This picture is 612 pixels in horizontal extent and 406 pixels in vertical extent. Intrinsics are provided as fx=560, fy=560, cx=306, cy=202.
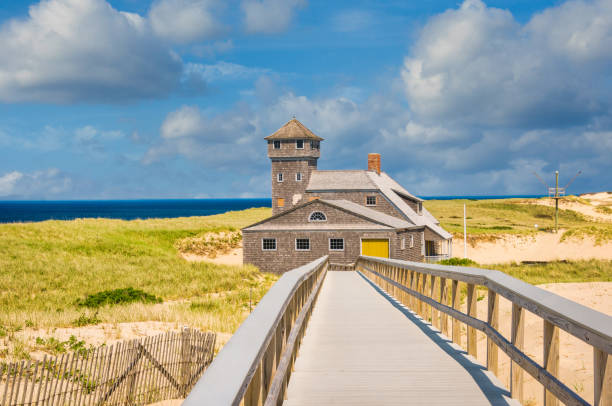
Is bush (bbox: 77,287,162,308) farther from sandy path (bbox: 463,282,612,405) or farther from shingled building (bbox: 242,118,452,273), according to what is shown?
shingled building (bbox: 242,118,452,273)

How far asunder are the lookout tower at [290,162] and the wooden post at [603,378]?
50.4 meters

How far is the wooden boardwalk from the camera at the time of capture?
5.38 meters

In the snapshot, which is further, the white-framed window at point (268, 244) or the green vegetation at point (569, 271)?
the white-framed window at point (268, 244)

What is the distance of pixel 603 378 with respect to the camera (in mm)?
3377

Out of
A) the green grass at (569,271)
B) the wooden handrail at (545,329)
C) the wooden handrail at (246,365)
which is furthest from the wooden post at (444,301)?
the green grass at (569,271)

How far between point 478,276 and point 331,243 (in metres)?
37.0

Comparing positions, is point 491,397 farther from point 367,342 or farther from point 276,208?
point 276,208

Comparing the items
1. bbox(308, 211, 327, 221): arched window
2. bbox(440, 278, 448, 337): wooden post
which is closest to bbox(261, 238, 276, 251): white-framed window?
bbox(308, 211, 327, 221): arched window

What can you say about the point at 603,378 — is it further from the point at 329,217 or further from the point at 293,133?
the point at 293,133

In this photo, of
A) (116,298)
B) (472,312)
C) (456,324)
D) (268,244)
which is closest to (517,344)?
(472,312)

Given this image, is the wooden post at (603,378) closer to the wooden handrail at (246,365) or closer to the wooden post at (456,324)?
the wooden handrail at (246,365)

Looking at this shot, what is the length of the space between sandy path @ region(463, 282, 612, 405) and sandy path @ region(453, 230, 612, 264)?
31.6m

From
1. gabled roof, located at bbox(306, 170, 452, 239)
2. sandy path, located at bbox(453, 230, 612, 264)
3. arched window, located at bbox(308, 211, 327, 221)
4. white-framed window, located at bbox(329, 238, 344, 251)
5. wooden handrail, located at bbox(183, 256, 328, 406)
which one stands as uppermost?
gabled roof, located at bbox(306, 170, 452, 239)

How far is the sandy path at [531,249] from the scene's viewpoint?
51.6 metres
